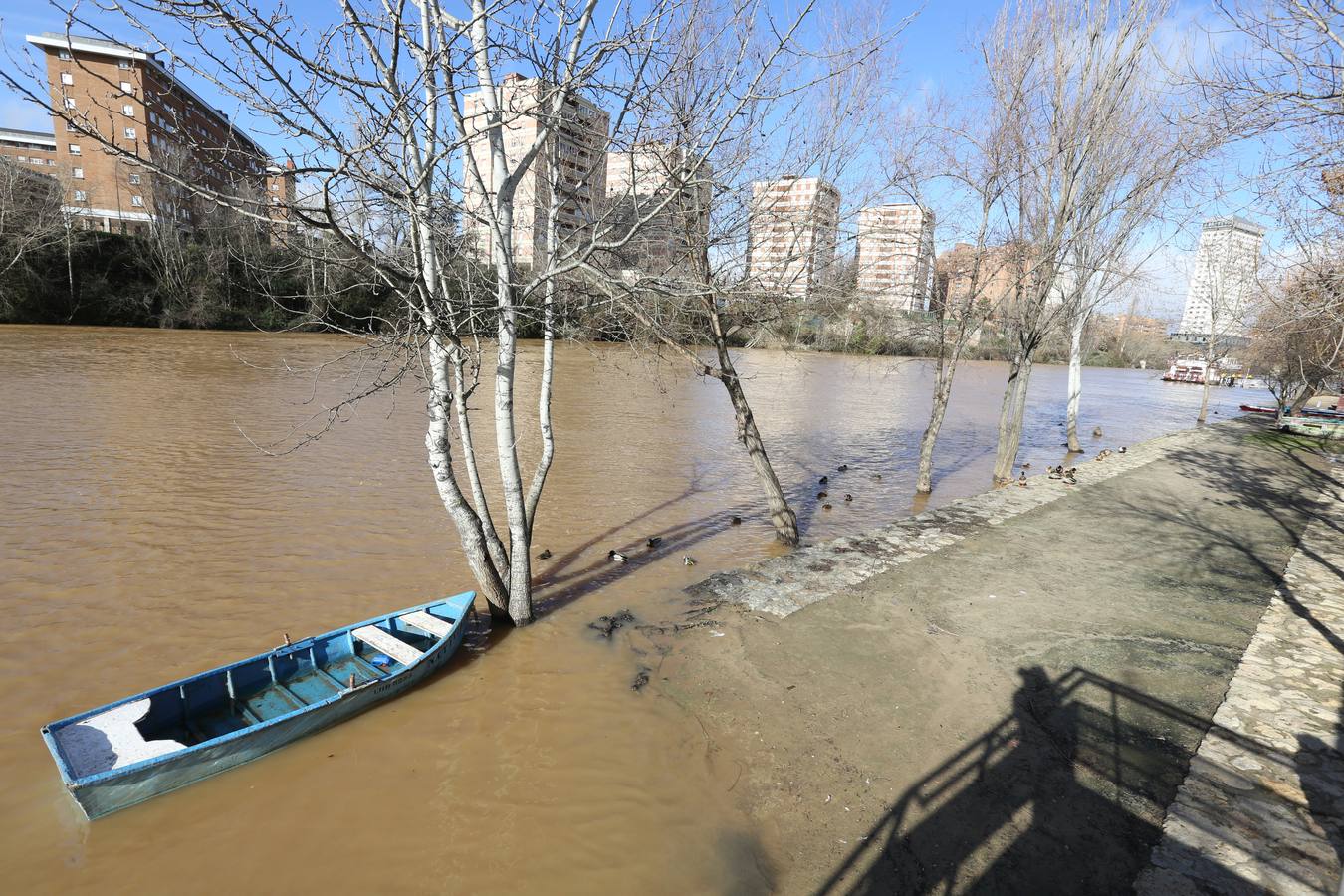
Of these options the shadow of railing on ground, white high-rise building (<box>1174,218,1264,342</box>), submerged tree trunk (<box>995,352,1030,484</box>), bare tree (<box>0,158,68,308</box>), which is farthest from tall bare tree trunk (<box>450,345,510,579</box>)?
bare tree (<box>0,158,68,308</box>)

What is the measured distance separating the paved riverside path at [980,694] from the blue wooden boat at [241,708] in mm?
2336

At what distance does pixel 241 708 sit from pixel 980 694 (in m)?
5.95

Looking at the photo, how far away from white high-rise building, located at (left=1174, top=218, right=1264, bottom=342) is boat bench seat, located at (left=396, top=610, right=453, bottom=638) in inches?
360

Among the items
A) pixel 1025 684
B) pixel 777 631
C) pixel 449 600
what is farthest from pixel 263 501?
pixel 1025 684

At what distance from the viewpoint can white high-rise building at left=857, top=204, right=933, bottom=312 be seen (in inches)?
400

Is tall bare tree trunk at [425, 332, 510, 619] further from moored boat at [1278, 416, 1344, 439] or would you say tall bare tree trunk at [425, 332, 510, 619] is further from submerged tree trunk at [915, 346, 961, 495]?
moored boat at [1278, 416, 1344, 439]

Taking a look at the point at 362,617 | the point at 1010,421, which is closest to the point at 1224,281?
the point at 1010,421

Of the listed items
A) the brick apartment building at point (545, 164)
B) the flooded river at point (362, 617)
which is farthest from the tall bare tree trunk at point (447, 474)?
the brick apartment building at point (545, 164)

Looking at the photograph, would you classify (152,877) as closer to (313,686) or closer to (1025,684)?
(313,686)

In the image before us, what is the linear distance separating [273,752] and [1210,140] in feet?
31.4

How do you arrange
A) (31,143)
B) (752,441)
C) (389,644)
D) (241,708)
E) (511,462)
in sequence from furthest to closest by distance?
1. (31,143)
2. (752,441)
3. (511,462)
4. (389,644)
5. (241,708)

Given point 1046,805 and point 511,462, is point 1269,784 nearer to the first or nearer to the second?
point 1046,805

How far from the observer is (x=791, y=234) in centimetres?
802

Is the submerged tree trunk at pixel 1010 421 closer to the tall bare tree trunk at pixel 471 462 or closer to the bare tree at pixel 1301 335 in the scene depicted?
the bare tree at pixel 1301 335
